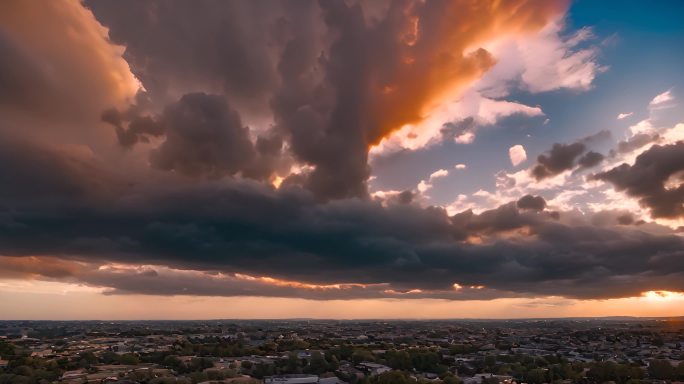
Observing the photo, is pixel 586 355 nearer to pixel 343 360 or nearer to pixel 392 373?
pixel 343 360

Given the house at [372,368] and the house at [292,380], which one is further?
the house at [372,368]

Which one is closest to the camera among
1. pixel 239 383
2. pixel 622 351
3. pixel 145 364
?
pixel 239 383

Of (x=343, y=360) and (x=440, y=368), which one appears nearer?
(x=440, y=368)

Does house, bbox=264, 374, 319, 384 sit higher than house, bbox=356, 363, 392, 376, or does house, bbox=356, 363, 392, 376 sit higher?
house, bbox=264, 374, 319, 384

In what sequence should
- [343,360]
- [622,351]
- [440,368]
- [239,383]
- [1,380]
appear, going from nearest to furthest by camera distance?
[239,383]
[1,380]
[440,368]
[343,360]
[622,351]

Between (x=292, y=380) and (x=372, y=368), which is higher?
(x=292, y=380)

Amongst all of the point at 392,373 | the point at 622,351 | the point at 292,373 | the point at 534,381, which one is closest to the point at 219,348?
the point at 292,373

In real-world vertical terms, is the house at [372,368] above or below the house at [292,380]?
below

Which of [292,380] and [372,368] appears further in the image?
[372,368]

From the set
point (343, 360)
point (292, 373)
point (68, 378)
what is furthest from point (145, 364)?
point (343, 360)

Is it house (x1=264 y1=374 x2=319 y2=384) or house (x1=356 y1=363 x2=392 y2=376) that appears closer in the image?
house (x1=264 y1=374 x2=319 y2=384)
